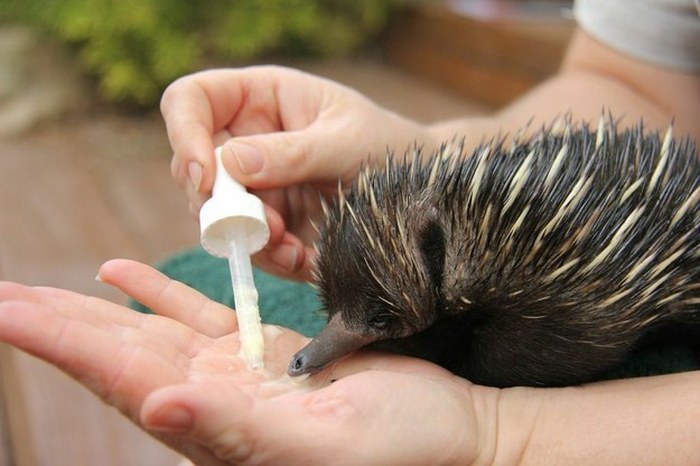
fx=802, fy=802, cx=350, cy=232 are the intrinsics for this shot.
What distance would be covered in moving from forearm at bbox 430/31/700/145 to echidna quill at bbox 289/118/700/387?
0.62 metres

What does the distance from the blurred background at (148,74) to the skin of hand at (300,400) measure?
1.32 m

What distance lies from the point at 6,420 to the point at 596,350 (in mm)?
1214

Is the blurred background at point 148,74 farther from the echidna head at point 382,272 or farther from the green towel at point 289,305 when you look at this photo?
the echidna head at point 382,272

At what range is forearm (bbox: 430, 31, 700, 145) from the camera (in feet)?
5.45

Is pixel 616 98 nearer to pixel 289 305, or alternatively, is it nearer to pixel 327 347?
pixel 289 305

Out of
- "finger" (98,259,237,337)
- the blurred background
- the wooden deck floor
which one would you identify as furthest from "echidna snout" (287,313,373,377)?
the blurred background

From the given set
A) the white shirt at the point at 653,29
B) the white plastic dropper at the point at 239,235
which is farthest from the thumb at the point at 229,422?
the white shirt at the point at 653,29

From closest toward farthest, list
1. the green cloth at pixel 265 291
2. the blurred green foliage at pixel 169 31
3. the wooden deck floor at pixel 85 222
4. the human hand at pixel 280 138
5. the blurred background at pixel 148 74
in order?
the human hand at pixel 280 138, the green cloth at pixel 265 291, the wooden deck floor at pixel 85 222, the blurred background at pixel 148 74, the blurred green foliage at pixel 169 31

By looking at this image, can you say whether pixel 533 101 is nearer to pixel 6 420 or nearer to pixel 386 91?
pixel 6 420

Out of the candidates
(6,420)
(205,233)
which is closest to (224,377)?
(205,233)

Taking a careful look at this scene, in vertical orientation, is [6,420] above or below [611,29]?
below

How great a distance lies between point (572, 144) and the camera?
3.50ft

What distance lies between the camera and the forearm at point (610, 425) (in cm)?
94

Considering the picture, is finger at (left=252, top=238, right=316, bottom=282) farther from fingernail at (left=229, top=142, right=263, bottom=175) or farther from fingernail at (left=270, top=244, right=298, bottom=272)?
fingernail at (left=229, top=142, right=263, bottom=175)
